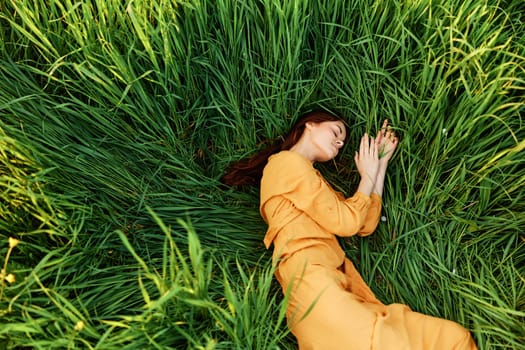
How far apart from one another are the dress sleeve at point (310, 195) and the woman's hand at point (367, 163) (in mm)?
109

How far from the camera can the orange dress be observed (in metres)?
1.56

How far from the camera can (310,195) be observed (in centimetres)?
172

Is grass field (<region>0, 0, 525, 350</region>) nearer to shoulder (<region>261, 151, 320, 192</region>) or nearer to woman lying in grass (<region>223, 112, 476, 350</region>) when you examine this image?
woman lying in grass (<region>223, 112, 476, 350</region>)

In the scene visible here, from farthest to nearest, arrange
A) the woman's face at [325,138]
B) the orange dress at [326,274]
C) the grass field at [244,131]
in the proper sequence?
the woman's face at [325,138]
the grass field at [244,131]
the orange dress at [326,274]

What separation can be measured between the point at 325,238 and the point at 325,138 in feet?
1.45

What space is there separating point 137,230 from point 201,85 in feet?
2.41

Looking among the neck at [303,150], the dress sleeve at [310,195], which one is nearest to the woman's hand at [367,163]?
the dress sleeve at [310,195]

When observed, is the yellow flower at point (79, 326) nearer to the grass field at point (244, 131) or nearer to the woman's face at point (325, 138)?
the grass field at point (244, 131)

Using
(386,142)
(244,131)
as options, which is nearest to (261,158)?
(244,131)

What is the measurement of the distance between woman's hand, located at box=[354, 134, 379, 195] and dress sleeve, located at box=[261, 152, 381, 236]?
11 centimetres

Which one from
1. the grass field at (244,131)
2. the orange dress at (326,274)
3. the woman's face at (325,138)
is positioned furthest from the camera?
the woman's face at (325,138)

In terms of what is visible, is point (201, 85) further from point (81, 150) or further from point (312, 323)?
point (312, 323)

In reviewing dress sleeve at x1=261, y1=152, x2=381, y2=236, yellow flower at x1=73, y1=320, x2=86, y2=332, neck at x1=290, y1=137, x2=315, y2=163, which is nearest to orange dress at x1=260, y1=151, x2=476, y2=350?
dress sleeve at x1=261, y1=152, x2=381, y2=236

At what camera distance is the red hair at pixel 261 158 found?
1.92m
